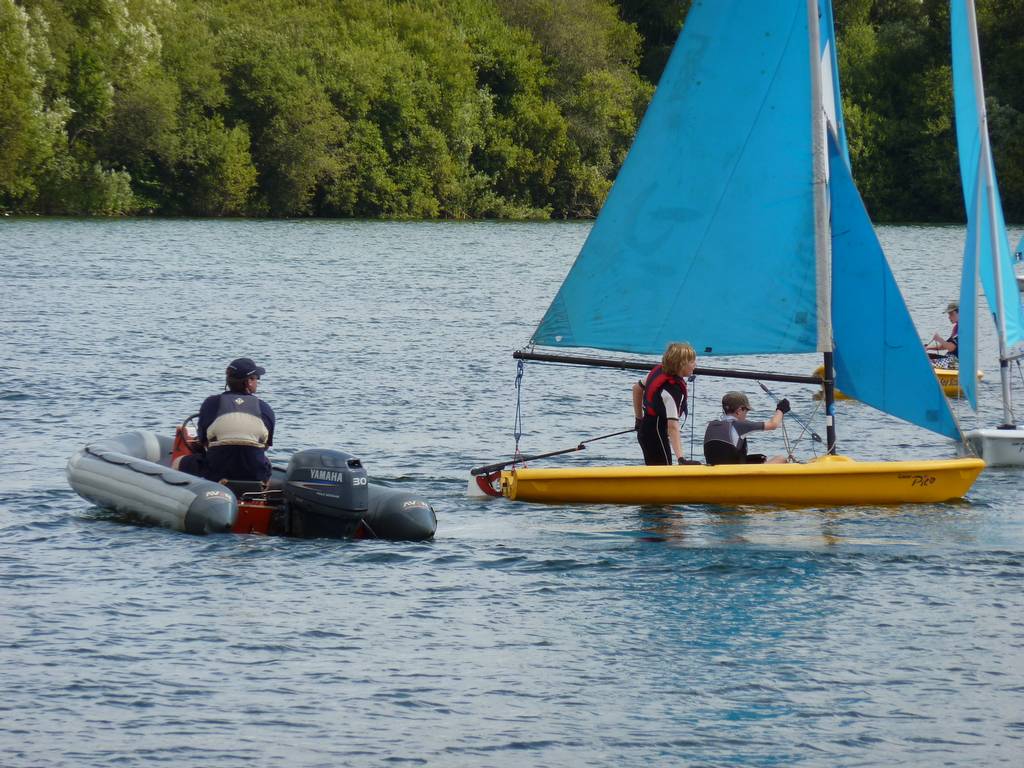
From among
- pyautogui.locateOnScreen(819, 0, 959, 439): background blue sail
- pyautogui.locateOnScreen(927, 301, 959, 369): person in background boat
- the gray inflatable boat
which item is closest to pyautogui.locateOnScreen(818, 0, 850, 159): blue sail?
Answer: pyautogui.locateOnScreen(819, 0, 959, 439): background blue sail

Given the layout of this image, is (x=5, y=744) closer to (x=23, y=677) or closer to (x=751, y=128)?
(x=23, y=677)

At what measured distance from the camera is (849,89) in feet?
297

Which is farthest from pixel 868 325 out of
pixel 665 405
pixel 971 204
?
pixel 971 204

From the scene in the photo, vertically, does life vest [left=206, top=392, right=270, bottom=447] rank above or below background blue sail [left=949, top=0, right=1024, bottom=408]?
below

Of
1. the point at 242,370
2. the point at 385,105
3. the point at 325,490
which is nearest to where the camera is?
the point at 325,490

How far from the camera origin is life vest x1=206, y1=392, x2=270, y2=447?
48.5 feet

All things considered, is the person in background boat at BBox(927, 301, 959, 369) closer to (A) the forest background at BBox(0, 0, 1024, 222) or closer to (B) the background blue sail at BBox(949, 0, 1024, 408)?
(B) the background blue sail at BBox(949, 0, 1024, 408)

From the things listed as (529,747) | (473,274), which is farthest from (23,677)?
(473,274)

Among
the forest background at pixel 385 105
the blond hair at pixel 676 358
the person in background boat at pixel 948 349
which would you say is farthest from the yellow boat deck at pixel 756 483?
the forest background at pixel 385 105

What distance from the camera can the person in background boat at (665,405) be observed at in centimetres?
1602

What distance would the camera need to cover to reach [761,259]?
16828 mm

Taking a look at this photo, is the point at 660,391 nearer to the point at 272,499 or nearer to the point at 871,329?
the point at 871,329

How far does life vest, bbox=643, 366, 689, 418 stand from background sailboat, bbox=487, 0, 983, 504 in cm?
59

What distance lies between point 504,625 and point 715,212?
5845 mm
